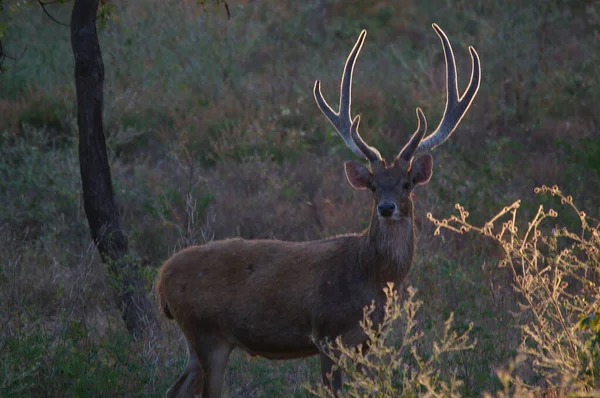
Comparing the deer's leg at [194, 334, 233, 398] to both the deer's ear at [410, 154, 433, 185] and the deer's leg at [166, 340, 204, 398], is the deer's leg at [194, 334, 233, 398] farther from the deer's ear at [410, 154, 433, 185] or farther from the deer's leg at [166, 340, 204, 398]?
the deer's ear at [410, 154, 433, 185]

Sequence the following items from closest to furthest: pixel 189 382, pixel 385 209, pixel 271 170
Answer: pixel 385 209, pixel 189 382, pixel 271 170

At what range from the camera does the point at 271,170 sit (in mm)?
13688

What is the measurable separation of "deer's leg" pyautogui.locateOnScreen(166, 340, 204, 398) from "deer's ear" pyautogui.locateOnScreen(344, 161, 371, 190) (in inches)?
68.5

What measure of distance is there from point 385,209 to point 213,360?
5.38 ft

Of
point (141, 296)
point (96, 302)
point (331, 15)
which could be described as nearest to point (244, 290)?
point (141, 296)

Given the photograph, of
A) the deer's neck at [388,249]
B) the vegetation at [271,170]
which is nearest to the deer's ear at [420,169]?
the deer's neck at [388,249]

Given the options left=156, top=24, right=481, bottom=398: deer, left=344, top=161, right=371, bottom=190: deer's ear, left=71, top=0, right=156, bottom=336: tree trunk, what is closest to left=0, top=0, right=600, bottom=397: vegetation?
left=71, top=0, right=156, bottom=336: tree trunk

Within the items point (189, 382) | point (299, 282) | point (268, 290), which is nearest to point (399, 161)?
point (299, 282)

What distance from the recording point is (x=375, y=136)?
14695 mm

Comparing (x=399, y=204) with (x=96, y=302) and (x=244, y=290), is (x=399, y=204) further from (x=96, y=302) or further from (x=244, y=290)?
(x=96, y=302)

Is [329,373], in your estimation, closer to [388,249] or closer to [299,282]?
[299,282]

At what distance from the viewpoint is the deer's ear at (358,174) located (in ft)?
24.8

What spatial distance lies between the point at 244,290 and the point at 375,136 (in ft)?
25.1

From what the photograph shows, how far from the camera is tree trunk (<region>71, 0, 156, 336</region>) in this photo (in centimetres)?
902
